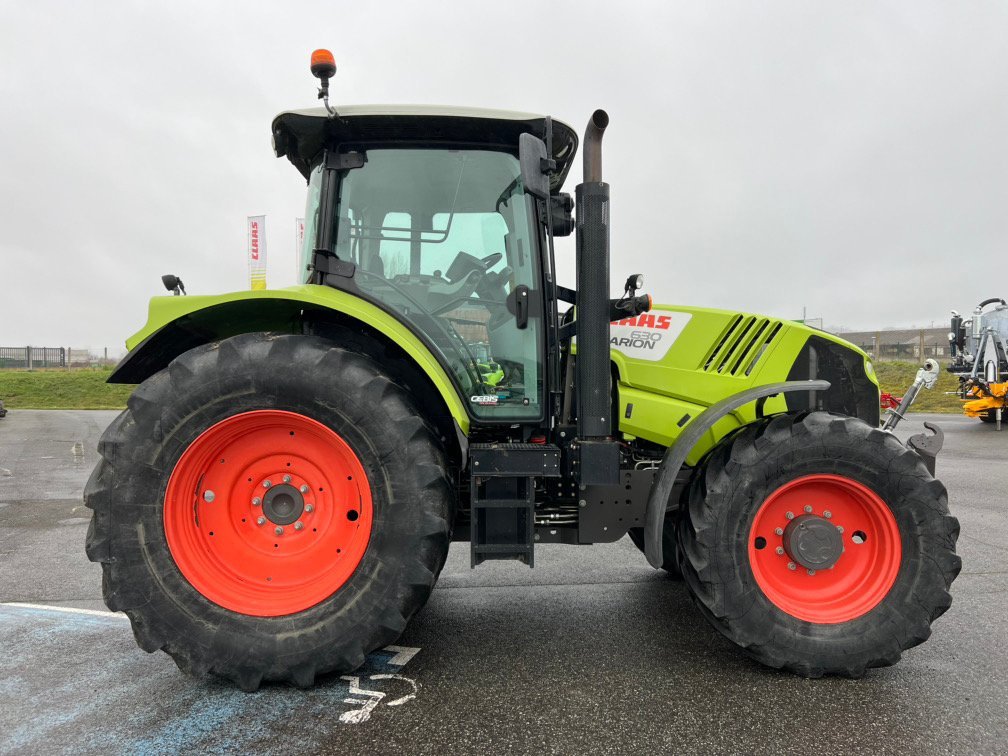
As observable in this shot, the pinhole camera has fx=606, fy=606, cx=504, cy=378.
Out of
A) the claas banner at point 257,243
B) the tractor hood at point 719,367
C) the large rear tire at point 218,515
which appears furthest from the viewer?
the claas banner at point 257,243

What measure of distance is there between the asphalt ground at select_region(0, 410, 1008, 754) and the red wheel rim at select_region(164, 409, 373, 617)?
421mm

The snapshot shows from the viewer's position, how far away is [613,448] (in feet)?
8.72

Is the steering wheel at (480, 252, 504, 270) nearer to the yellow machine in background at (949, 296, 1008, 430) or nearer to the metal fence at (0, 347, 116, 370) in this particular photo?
the yellow machine in background at (949, 296, 1008, 430)

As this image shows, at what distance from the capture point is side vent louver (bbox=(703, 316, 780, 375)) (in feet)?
9.98

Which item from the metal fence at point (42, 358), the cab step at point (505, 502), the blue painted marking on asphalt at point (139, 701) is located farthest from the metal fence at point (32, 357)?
the cab step at point (505, 502)

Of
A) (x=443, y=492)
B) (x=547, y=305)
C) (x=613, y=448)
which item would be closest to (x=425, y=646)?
(x=443, y=492)

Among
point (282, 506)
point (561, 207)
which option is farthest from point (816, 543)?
point (282, 506)

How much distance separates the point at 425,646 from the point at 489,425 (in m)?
1.06

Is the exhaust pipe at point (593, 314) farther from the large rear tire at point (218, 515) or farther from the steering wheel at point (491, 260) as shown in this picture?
the large rear tire at point (218, 515)

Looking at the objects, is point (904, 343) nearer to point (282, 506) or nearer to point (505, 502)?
point (505, 502)

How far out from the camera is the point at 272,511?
101 inches

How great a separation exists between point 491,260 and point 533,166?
1.68ft

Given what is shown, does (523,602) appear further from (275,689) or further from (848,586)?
(848,586)

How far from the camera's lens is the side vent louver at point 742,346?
3.04 m
